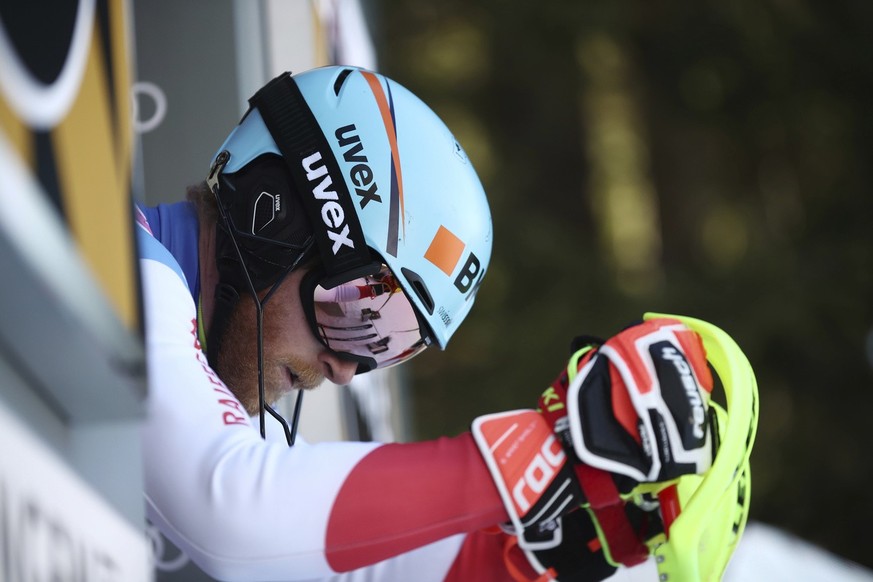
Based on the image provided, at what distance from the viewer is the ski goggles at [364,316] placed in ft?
6.51

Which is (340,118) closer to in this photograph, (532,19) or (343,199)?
(343,199)

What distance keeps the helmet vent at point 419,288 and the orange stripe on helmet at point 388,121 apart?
0.07 meters

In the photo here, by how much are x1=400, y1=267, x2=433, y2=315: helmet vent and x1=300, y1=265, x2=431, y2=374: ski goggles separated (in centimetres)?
2

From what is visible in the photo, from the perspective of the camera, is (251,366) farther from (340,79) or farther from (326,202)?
(340,79)

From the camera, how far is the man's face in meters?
2.04

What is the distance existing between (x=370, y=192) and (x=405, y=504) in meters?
0.69

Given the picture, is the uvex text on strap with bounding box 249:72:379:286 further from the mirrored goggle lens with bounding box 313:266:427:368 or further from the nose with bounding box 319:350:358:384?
the nose with bounding box 319:350:358:384

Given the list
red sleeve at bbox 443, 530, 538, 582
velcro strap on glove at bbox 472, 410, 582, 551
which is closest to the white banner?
velcro strap on glove at bbox 472, 410, 582, 551

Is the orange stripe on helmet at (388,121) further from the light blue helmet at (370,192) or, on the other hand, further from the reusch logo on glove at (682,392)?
the reusch logo on glove at (682,392)

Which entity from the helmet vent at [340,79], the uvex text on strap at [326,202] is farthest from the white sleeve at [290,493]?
the helmet vent at [340,79]

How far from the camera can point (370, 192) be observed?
1968 millimetres

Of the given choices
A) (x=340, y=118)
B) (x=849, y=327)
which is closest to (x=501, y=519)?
(x=340, y=118)

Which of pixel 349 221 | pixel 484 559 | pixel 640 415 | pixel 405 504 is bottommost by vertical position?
pixel 484 559

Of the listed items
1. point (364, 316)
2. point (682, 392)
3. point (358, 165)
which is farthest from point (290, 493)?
point (358, 165)
